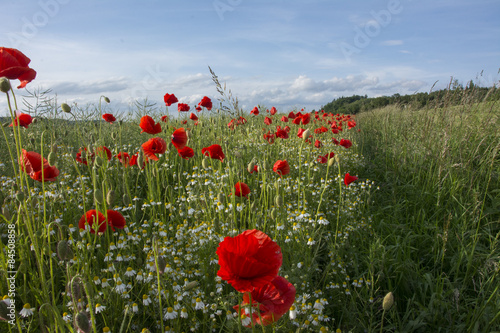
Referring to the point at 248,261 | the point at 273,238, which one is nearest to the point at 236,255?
the point at 248,261

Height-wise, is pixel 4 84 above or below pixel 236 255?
above

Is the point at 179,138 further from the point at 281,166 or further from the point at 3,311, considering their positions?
the point at 3,311

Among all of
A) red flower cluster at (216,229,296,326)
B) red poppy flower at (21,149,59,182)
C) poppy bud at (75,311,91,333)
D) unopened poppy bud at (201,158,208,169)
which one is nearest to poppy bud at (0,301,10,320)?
poppy bud at (75,311,91,333)

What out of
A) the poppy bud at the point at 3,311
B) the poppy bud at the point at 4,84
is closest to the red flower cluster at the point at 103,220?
the poppy bud at the point at 3,311

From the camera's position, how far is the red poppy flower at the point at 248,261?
1036 millimetres

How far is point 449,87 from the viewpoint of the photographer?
4.50 meters

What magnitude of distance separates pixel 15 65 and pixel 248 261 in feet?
5.38

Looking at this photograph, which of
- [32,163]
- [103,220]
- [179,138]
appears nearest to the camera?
[32,163]

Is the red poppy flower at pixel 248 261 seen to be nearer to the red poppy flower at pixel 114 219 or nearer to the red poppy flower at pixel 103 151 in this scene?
the red poppy flower at pixel 114 219

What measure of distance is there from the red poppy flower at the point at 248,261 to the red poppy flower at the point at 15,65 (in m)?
1.51

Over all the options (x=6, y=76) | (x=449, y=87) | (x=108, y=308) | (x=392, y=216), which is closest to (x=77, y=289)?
(x=108, y=308)

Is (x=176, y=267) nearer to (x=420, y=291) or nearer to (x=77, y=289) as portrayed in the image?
(x=77, y=289)

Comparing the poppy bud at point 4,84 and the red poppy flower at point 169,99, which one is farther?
the red poppy flower at point 169,99

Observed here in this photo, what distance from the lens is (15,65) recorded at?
167cm
